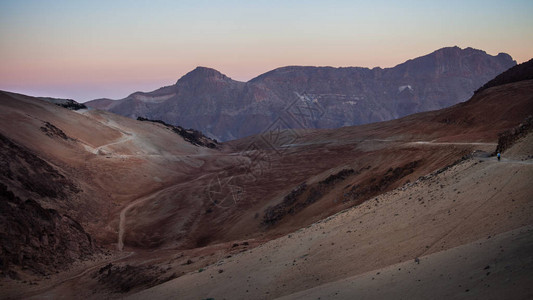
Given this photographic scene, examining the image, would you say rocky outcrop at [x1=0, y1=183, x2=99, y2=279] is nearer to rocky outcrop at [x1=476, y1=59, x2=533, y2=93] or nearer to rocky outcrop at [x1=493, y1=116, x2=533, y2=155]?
rocky outcrop at [x1=493, y1=116, x2=533, y2=155]

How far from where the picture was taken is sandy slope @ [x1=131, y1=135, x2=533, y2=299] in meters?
7.29

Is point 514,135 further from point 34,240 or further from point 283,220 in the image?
point 34,240

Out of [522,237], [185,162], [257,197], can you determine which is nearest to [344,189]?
[257,197]

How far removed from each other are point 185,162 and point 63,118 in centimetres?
1893

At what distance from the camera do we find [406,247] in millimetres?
10266

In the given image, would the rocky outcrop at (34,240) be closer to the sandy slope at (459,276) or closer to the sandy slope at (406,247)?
the sandy slope at (406,247)

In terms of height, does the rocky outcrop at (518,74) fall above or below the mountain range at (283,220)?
above

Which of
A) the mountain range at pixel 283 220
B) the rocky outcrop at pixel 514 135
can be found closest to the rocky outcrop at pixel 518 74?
the mountain range at pixel 283 220

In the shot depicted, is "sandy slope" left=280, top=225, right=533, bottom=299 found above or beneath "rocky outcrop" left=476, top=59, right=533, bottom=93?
beneath

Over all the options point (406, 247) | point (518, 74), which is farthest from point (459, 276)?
point (518, 74)

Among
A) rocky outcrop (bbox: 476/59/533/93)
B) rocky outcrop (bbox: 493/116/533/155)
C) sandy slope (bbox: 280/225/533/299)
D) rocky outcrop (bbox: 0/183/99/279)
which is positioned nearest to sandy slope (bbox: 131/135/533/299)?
sandy slope (bbox: 280/225/533/299)

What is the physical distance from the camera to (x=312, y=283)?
10.2 meters

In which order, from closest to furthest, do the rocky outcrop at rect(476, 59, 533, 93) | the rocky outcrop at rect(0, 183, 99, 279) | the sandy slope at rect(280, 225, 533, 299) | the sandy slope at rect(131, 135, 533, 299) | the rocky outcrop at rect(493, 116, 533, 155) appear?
the sandy slope at rect(280, 225, 533, 299), the sandy slope at rect(131, 135, 533, 299), the rocky outcrop at rect(493, 116, 533, 155), the rocky outcrop at rect(0, 183, 99, 279), the rocky outcrop at rect(476, 59, 533, 93)

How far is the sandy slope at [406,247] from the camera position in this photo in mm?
7285
